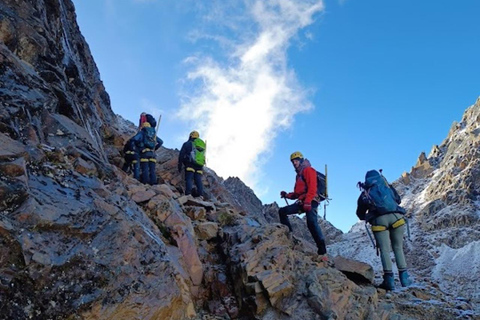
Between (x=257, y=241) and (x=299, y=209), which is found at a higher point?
(x=299, y=209)

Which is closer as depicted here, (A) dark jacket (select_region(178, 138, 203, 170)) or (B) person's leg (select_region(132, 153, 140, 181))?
(B) person's leg (select_region(132, 153, 140, 181))

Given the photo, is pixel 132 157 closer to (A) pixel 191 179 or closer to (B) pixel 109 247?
(A) pixel 191 179

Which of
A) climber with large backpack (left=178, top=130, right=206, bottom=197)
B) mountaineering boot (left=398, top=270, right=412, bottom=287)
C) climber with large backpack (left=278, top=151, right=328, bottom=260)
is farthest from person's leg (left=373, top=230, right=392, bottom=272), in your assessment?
climber with large backpack (left=178, top=130, right=206, bottom=197)

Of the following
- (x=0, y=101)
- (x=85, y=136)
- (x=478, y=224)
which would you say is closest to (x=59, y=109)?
(x=85, y=136)

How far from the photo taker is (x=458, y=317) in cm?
846

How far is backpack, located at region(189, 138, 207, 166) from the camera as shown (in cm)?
1536

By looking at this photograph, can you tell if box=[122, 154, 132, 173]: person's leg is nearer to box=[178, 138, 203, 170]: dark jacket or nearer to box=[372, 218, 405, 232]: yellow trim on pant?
box=[178, 138, 203, 170]: dark jacket

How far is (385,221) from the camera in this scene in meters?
10.3

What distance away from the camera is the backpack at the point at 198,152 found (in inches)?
605

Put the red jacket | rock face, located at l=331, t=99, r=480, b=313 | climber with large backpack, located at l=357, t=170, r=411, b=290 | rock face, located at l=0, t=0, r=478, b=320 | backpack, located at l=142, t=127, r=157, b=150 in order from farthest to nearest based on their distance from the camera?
rock face, located at l=331, t=99, r=480, b=313
backpack, located at l=142, t=127, r=157, b=150
the red jacket
climber with large backpack, located at l=357, t=170, r=411, b=290
rock face, located at l=0, t=0, r=478, b=320

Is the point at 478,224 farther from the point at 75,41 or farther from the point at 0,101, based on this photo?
the point at 0,101

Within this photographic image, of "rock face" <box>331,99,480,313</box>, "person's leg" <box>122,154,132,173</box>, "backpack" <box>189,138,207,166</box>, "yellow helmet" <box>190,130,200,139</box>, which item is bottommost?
"person's leg" <box>122,154,132,173</box>

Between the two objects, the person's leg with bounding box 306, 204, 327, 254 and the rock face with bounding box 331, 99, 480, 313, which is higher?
the rock face with bounding box 331, 99, 480, 313

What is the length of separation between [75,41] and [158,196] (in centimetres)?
1527
